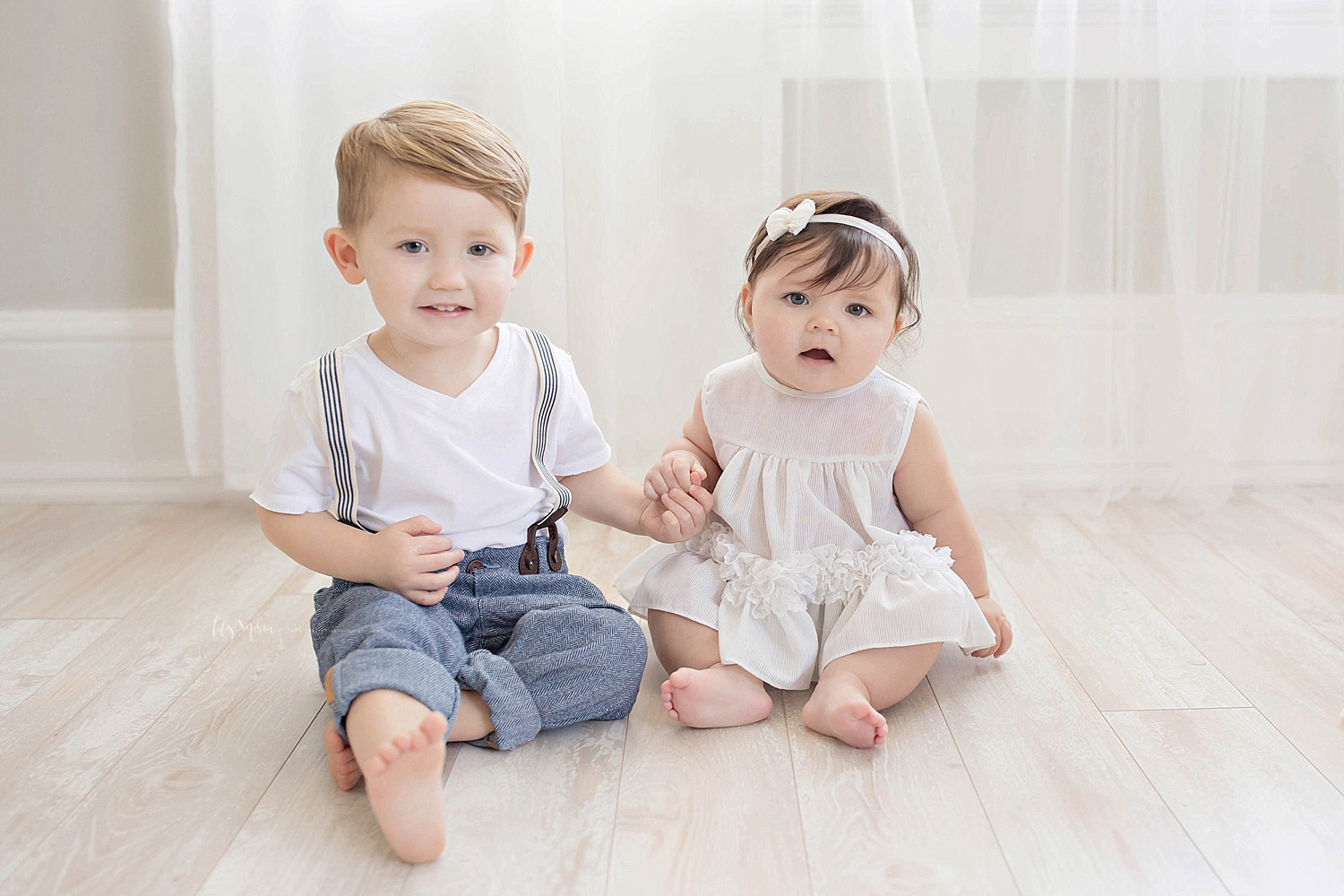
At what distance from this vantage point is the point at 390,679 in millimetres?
820

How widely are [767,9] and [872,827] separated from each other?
1103mm

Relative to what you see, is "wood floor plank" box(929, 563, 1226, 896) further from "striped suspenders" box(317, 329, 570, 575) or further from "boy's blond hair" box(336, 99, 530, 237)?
"boy's blond hair" box(336, 99, 530, 237)

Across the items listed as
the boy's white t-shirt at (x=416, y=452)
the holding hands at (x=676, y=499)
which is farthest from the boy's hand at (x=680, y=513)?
the boy's white t-shirt at (x=416, y=452)

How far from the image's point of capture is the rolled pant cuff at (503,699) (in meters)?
0.92

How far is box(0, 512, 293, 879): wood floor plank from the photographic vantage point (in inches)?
33.7

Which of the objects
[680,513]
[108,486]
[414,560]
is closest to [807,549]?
[680,513]

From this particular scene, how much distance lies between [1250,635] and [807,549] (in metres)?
0.47

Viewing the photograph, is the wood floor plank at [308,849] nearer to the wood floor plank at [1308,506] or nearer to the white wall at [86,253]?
the white wall at [86,253]

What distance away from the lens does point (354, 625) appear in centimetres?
91

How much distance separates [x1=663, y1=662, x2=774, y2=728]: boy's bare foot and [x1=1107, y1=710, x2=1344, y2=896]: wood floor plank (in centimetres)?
30

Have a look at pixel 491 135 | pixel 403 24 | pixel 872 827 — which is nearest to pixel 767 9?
pixel 403 24

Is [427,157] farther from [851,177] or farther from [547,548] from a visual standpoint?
[851,177]

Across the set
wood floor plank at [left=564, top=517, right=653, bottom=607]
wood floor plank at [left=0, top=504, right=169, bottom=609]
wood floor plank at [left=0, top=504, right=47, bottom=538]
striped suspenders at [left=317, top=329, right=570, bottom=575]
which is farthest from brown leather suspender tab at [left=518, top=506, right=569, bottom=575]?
wood floor plank at [left=0, top=504, right=47, bottom=538]

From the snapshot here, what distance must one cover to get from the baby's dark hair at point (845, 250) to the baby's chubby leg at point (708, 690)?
337 mm
